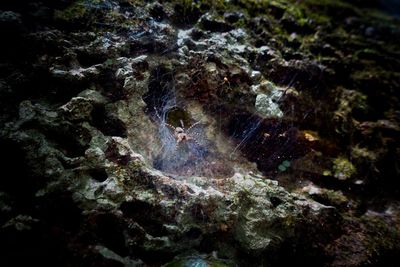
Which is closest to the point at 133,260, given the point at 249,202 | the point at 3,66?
the point at 249,202

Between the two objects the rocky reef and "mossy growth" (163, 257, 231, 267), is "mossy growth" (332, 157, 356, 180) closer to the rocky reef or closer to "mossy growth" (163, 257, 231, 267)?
the rocky reef

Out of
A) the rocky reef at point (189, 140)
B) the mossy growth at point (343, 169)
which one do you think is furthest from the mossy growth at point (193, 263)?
the mossy growth at point (343, 169)

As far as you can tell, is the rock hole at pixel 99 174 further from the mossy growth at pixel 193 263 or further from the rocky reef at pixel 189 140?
the mossy growth at pixel 193 263

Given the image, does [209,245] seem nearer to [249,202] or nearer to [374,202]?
[249,202]

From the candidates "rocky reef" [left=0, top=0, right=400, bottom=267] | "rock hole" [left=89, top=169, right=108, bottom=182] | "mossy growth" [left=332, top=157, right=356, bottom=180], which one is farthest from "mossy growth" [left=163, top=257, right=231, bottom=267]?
"mossy growth" [left=332, top=157, right=356, bottom=180]

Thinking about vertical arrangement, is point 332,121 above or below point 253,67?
below

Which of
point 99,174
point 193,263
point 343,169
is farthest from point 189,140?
point 343,169

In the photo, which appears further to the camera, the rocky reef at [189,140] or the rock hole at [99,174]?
the rock hole at [99,174]
